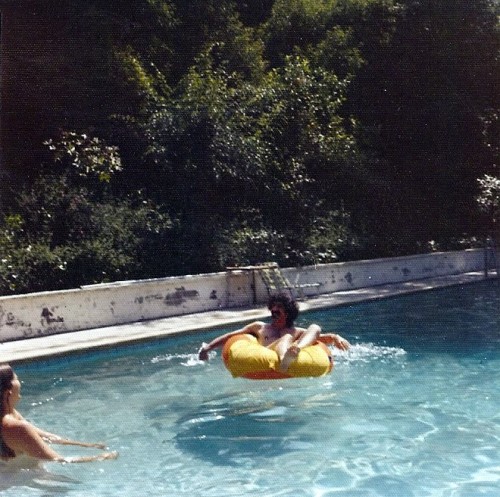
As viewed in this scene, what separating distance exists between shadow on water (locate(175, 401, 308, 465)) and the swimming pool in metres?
0.02

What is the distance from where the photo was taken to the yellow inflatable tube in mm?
8359

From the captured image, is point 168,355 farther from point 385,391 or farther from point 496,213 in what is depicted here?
point 496,213

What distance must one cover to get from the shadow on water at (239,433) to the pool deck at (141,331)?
3084mm

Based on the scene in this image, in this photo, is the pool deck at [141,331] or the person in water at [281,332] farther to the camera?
the pool deck at [141,331]

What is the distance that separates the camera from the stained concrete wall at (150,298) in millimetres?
12906

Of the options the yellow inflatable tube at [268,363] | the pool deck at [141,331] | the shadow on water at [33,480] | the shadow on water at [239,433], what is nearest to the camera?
the shadow on water at [33,480]

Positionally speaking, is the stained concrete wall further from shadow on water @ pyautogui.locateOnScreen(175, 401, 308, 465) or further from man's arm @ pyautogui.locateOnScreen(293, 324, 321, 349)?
man's arm @ pyautogui.locateOnScreen(293, 324, 321, 349)

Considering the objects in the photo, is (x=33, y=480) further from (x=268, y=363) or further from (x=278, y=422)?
(x=278, y=422)

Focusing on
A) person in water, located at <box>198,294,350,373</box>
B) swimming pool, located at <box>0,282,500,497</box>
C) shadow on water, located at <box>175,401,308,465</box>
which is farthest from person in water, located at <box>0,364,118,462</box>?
person in water, located at <box>198,294,350,373</box>

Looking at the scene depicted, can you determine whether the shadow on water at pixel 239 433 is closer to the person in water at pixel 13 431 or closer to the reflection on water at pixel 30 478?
the reflection on water at pixel 30 478

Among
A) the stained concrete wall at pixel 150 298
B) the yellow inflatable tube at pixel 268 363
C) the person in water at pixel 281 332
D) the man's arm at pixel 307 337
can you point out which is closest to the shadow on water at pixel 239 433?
the yellow inflatable tube at pixel 268 363

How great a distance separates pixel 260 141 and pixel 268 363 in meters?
12.3

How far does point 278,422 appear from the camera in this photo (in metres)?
8.79

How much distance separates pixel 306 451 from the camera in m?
7.80
